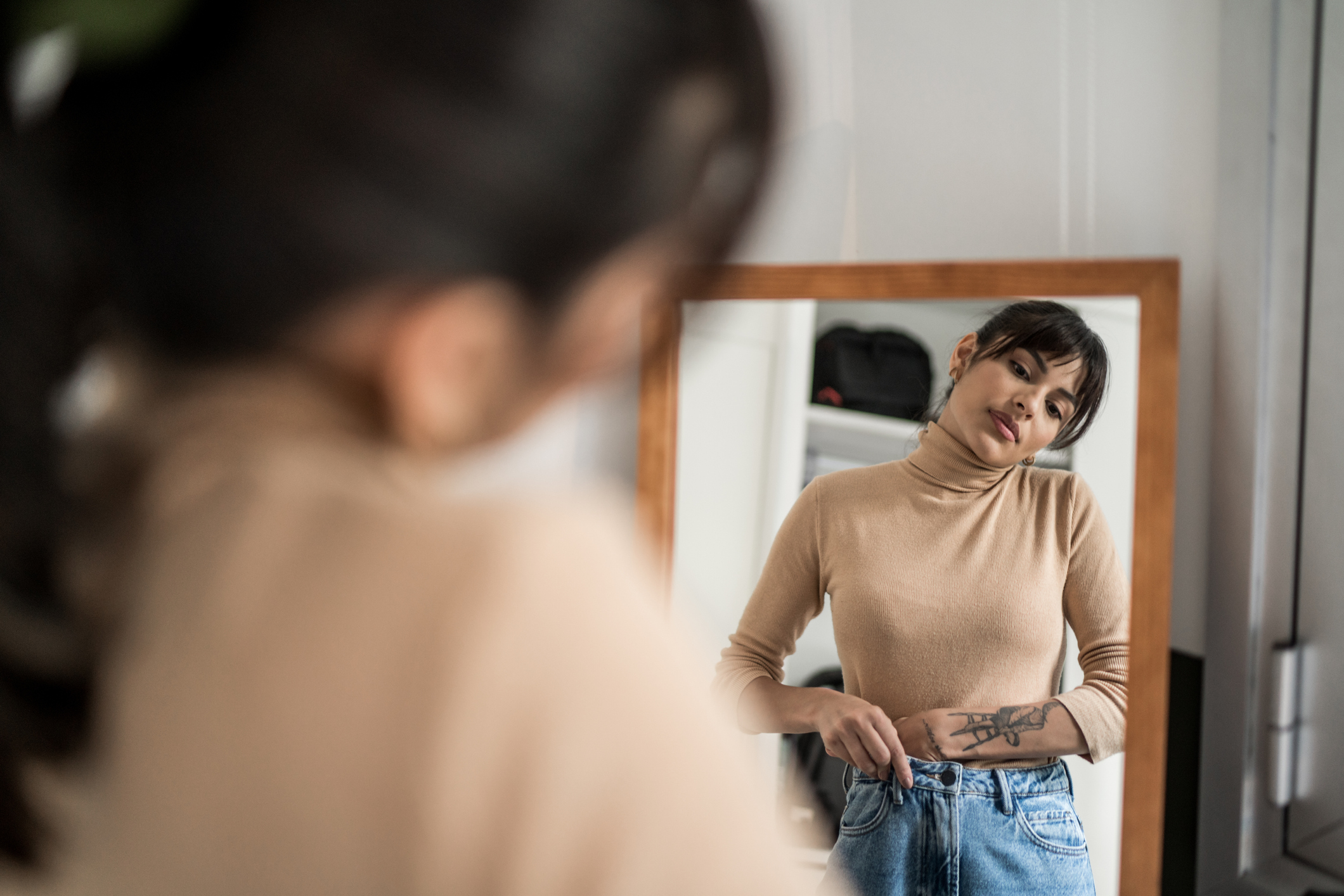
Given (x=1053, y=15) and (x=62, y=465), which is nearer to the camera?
(x=62, y=465)

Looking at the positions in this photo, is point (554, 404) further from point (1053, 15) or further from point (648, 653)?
point (1053, 15)

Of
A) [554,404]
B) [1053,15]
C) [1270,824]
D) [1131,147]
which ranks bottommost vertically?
[1270,824]

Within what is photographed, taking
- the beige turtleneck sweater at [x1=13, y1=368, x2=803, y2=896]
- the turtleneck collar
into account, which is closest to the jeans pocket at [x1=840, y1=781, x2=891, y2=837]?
the turtleneck collar

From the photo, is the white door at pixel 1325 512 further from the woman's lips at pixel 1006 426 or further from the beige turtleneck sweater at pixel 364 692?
the beige turtleneck sweater at pixel 364 692

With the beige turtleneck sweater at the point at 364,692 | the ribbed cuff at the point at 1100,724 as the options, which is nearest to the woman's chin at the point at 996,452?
the ribbed cuff at the point at 1100,724

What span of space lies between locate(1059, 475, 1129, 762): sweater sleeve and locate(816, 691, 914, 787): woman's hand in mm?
154

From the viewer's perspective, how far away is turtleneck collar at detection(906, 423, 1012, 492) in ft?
2.51

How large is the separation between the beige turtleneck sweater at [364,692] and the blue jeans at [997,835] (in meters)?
0.60

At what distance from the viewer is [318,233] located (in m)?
0.24

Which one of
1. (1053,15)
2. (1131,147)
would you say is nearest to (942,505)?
(1131,147)

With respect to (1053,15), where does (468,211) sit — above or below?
below

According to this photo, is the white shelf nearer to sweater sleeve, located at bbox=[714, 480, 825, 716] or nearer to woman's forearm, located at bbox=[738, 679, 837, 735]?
sweater sleeve, located at bbox=[714, 480, 825, 716]

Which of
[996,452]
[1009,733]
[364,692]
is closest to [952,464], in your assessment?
[996,452]

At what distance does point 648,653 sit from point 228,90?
7.6 inches
